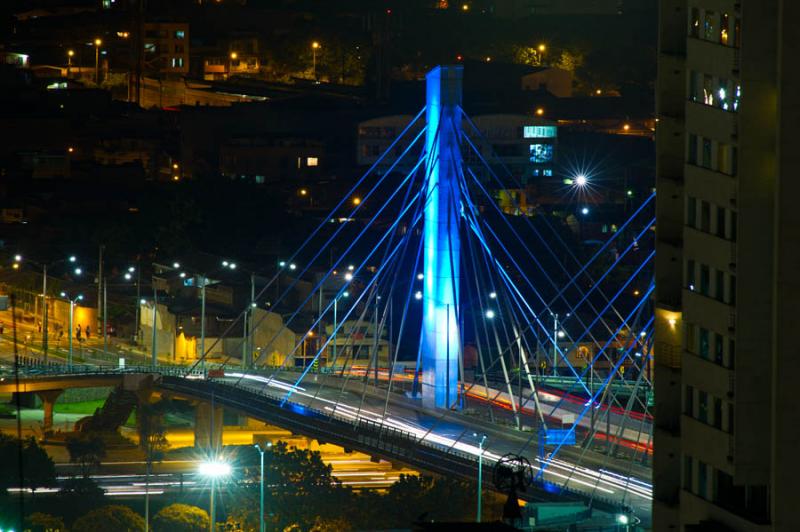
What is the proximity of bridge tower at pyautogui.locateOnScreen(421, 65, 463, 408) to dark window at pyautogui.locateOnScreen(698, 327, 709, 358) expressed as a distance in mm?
29657

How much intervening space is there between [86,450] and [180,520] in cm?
1198

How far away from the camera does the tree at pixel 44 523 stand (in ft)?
108

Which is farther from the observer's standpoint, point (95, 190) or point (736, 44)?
point (95, 190)

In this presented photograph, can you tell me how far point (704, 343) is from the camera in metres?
16.0

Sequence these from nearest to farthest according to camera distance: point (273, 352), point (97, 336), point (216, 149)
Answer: point (273, 352)
point (97, 336)
point (216, 149)

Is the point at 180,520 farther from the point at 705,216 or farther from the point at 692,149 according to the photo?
the point at 705,216

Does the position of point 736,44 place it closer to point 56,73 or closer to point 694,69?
point 694,69

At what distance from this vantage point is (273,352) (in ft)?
188

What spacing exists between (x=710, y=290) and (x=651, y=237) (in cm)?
5854

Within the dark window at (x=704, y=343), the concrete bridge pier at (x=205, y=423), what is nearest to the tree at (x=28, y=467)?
the concrete bridge pier at (x=205, y=423)

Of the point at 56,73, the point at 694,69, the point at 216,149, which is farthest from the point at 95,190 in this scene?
the point at 694,69

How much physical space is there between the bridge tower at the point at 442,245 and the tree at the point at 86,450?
7.20 meters

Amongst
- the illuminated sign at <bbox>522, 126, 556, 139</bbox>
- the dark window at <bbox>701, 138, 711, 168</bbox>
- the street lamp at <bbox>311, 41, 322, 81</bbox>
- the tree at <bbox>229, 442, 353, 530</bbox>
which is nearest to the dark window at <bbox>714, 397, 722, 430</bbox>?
the dark window at <bbox>701, 138, 711, 168</bbox>

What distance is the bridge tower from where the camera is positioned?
46156 mm
